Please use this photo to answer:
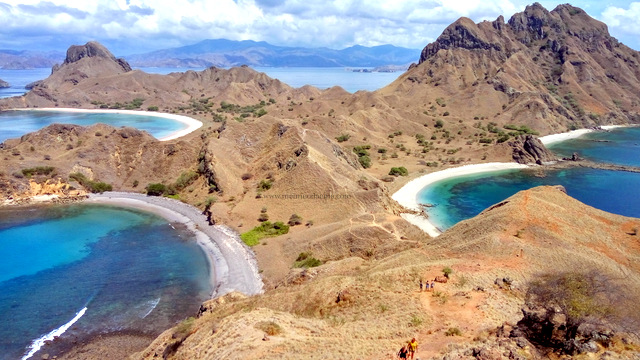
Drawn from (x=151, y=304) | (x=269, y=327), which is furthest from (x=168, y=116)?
(x=269, y=327)

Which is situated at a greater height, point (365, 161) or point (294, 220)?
point (365, 161)

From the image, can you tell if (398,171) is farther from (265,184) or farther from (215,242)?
(215,242)

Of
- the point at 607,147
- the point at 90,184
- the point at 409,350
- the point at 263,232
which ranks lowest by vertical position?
the point at 90,184

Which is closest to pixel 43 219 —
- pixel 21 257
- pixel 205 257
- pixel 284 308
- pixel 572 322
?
pixel 21 257

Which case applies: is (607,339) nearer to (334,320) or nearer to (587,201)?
(334,320)

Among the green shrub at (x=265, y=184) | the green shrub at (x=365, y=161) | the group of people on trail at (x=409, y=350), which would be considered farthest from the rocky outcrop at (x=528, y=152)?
the group of people on trail at (x=409, y=350)

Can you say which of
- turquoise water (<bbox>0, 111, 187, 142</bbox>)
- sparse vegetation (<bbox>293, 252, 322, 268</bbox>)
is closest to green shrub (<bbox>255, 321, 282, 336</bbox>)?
sparse vegetation (<bbox>293, 252, 322, 268</bbox>)
